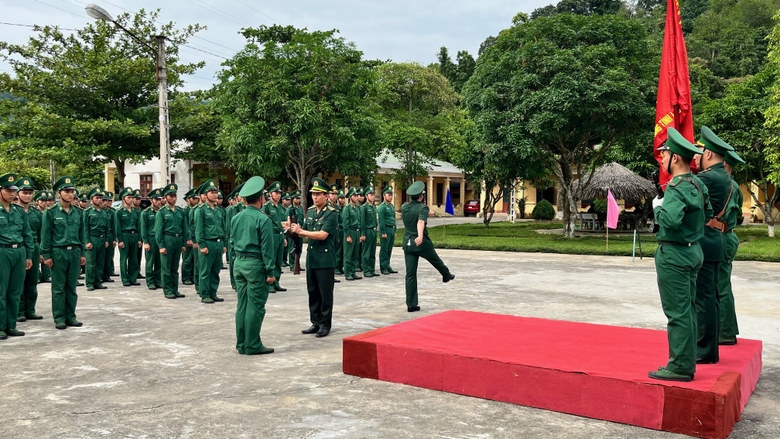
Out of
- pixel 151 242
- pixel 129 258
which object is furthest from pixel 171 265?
pixel 129 258

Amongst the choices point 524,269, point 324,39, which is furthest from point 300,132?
point 524,269

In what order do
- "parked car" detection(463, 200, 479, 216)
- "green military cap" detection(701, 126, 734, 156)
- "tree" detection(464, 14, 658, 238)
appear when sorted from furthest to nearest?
"parked car" detection(463, 200, 479, 216) < "tree" detection(464, 14, 658, 238) < "green military cap" detection(701, 126, 734, 156)

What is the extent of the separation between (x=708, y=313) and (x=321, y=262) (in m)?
4.15

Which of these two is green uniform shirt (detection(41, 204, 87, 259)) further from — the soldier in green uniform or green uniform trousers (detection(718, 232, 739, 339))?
green uniform trousers (detection(718, 232, 739, 339))

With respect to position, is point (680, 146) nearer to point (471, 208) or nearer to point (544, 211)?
point (544, 211)

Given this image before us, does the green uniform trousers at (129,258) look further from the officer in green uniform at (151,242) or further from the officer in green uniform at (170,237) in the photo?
the officer in green uniform at (170,237)

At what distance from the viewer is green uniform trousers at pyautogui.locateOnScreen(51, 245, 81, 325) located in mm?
8055

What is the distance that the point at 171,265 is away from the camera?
36.1 ft

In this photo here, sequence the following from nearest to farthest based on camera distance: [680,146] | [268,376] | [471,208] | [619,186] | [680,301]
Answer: [680,301]
[680,146]
[268,376]
[619,186]
[471,208]

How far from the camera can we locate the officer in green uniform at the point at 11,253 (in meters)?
7.47

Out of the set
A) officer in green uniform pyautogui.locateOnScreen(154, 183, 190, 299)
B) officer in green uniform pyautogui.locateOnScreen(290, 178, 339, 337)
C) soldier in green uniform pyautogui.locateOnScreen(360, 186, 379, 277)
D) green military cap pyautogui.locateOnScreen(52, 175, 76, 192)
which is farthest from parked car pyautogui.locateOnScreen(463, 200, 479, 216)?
officer in green uniform pyautogui.locateOnScreen(290, 178, 339, 337)

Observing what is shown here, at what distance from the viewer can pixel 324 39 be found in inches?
967

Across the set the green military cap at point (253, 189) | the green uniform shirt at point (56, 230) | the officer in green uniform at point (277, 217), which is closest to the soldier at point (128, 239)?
the officer in green uniform at point (277, 217)

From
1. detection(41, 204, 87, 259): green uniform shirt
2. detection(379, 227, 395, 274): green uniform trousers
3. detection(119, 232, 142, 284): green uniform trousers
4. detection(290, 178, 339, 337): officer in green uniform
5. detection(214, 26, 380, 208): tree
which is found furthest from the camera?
detection(214, 26, 380, 208): tree
